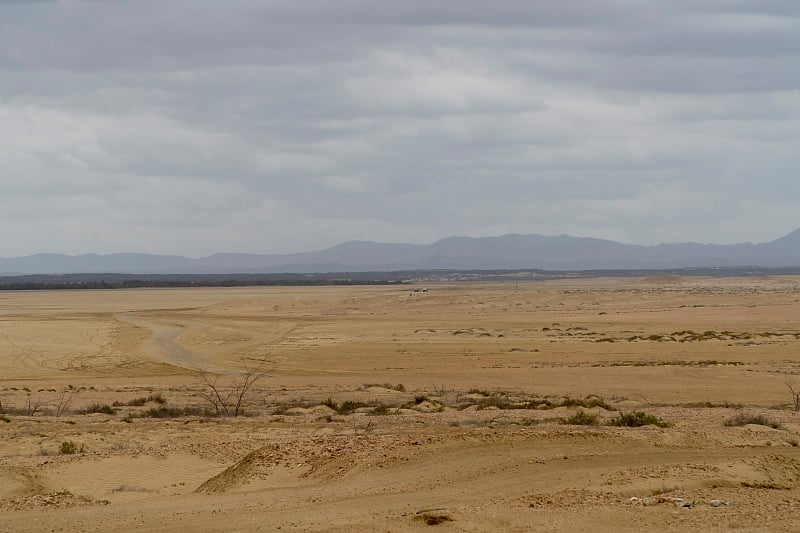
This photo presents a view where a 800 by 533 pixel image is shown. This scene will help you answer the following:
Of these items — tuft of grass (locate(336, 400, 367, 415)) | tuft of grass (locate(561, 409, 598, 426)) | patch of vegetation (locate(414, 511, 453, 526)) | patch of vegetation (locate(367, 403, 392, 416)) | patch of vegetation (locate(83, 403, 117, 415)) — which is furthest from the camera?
patch of vegetation (locate(83, 403, 117, 415))

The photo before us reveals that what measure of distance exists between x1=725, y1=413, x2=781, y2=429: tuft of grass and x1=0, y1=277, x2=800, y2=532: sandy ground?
0.14 meters

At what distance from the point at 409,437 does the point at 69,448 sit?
6.01 meters

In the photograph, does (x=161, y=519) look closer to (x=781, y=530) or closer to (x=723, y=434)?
(x=781, y=530)

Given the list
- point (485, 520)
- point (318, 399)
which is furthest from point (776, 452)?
point (318, 399)

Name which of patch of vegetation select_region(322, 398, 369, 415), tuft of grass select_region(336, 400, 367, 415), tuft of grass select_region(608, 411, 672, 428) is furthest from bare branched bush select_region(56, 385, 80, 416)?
tuft of grass select_region(608, 411, 672, 428)

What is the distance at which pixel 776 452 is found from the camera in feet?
44.5

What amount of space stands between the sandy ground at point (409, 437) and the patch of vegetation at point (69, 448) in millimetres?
121

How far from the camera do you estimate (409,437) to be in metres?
14.4

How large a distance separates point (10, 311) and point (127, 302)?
21.8 meters

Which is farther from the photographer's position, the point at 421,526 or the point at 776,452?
the point at 776,452

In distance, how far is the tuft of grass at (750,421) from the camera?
1620cm

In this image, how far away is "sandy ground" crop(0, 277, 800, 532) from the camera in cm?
1030

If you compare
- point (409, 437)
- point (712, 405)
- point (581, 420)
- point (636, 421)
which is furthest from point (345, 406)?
point (712, 405)

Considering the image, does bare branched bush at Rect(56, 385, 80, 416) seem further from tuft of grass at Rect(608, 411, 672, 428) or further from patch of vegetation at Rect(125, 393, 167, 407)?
tuft of grass at Rect(608, 411, 672, 428)
